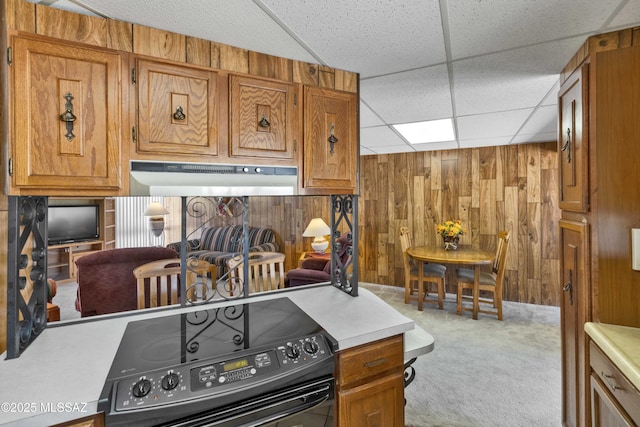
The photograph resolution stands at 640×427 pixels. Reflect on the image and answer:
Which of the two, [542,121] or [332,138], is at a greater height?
[542,121]

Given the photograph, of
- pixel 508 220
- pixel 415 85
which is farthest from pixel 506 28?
pixel 508 220

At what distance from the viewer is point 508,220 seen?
4336mm

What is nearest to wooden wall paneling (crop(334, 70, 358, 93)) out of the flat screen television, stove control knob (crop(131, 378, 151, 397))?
stove control knob (crop(131, 378, 151, 397))

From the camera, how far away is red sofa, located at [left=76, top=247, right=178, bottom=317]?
282 centimetres

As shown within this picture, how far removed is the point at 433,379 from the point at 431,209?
113 inches

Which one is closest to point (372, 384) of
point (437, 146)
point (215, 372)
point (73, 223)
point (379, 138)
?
point (215, 372)

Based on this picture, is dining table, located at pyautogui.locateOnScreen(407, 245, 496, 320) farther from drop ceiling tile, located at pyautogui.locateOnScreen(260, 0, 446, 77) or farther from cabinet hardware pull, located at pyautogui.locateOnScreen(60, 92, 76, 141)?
cabinet hardware pull, located at pyautogui.locateOnScreen(60, 92, 76, 141)

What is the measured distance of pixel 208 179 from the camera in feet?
4.59

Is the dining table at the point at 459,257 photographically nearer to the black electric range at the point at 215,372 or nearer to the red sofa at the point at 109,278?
the black electric range at the point at 215,372

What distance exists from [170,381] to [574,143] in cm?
211

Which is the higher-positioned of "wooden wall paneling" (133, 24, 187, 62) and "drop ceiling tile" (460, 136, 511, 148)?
"drop ceiling tile" (460, 136, 511, 148)

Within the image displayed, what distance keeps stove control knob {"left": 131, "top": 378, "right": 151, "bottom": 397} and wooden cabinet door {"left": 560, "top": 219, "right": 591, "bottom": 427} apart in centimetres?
190

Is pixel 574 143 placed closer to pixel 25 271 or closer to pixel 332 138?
pixel 332 138

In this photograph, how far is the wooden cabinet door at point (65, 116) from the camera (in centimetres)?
107
